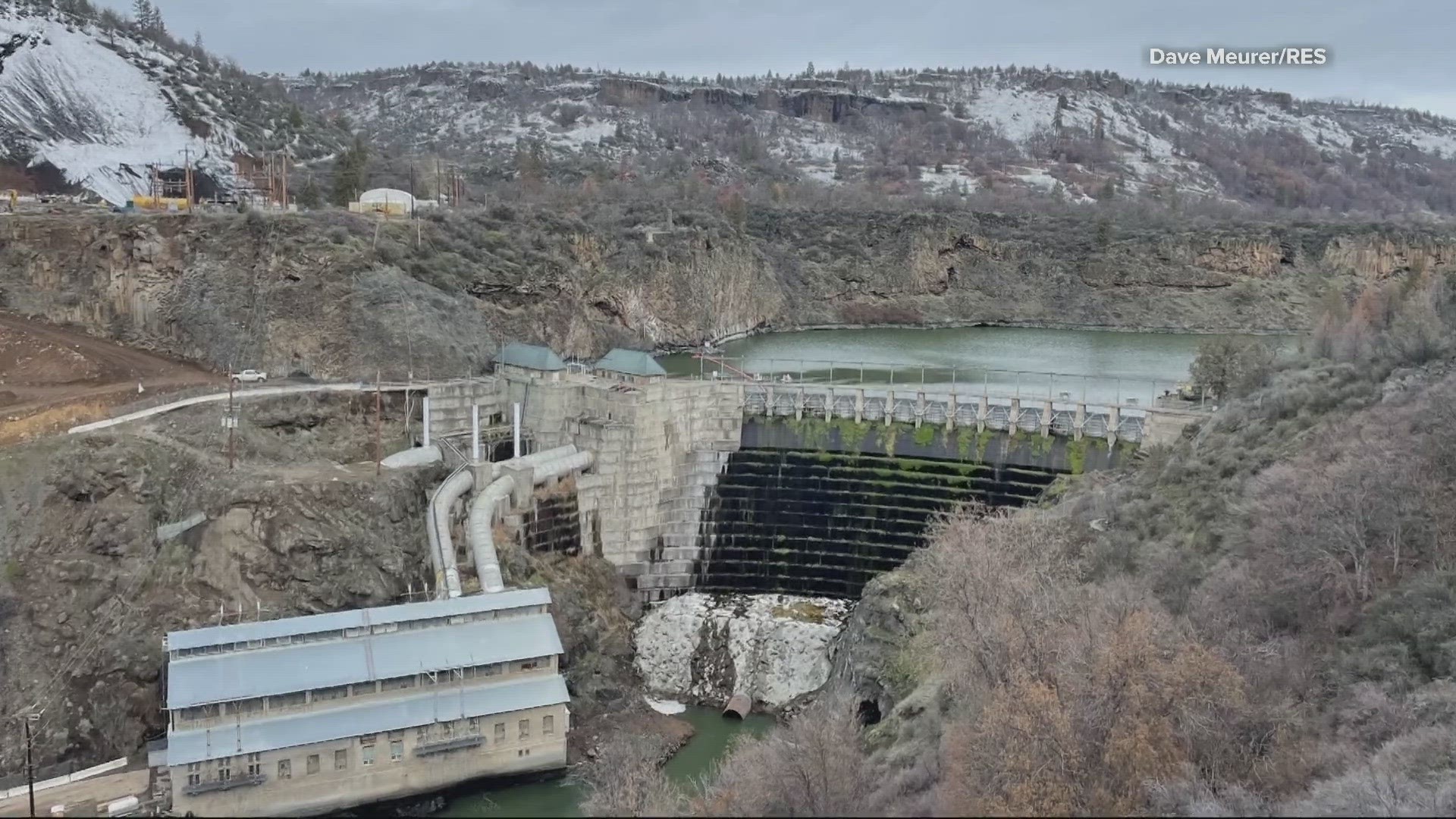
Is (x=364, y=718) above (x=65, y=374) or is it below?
below

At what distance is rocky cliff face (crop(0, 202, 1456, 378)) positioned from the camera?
52469mm

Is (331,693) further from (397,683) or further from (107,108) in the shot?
(107,108)

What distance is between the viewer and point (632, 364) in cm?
4581

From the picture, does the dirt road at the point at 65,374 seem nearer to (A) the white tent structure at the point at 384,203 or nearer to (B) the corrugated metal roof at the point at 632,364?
(B) the corrugated metal roof at the point at 632,364

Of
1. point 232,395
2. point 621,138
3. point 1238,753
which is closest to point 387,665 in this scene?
point 232,395

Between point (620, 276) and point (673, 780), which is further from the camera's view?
point (620, 276)

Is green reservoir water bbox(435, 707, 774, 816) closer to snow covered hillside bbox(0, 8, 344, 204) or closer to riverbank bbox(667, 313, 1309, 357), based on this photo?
snow covered hillside bbox(0, 8, 344, 204)

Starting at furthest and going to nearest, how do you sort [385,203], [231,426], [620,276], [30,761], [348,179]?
[620,276]
[348,179]
[385,203]
[231,426]
[30,761]

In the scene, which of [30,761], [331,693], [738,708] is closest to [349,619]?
[331,693]

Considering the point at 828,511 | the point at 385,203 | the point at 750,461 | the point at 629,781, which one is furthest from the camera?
the point at 385,203

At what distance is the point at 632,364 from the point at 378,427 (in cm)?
1046

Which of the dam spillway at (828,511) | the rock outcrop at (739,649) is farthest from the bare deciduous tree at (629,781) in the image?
the dam spillway at (828,511)

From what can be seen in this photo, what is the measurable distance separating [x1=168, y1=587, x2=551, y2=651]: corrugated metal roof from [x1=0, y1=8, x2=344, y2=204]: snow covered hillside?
60593mm

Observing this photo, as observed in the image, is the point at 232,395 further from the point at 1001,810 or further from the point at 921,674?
the point at 1001,810
